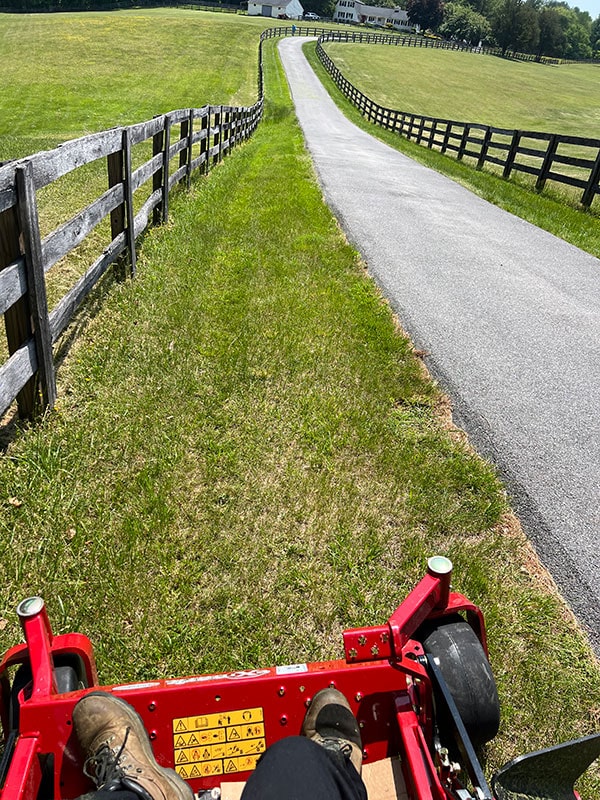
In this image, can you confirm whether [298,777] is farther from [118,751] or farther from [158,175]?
[158,175]

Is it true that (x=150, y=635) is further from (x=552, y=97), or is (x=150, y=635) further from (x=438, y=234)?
(x=552, y=97)

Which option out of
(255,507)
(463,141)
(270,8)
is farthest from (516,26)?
(255,507)

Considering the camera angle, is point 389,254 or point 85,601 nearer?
point 85,601

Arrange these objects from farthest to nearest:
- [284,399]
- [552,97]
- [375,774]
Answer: [552,97] < [284,399] < [375,774]

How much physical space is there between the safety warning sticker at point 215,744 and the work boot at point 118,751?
0.12 meters

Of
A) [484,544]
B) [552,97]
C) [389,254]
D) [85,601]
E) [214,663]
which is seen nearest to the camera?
[214,663]

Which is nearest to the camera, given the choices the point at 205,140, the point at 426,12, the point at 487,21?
the point at 205,140

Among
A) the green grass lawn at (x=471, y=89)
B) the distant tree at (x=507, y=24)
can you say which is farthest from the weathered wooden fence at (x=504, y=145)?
the distant tree at (x=507, y=24)

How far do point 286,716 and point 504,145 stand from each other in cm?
1794

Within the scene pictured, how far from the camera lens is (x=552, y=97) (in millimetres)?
56438

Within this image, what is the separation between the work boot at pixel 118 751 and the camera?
1.70 m

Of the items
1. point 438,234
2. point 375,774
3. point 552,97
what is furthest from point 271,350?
point 552,97

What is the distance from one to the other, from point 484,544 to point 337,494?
843 mm

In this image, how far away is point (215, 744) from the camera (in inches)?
76.5
